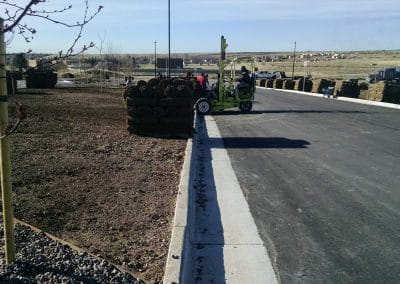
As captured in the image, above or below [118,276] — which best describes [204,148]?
below

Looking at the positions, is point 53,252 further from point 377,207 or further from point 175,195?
point 377,207

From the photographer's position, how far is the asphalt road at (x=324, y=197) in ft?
16.5

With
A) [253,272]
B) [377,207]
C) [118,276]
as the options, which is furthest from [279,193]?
[118,276]

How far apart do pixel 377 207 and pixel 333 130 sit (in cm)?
916

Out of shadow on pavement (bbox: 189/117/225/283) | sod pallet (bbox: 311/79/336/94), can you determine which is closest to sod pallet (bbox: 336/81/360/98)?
sod pallet (bbox: 311/79/336/94)

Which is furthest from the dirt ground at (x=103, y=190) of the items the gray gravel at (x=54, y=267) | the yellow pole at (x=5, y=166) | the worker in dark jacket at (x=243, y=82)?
the worker in dark jacket at (x=243, y=82)

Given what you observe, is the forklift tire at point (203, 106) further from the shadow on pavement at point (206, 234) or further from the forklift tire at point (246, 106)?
the shadow on pavement at point (206, 234)

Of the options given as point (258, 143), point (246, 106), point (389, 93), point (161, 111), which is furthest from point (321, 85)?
point (161, 111)

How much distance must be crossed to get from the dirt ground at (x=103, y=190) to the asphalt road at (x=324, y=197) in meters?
1.29

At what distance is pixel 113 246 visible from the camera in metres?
4.95

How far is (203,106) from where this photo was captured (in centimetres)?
2184

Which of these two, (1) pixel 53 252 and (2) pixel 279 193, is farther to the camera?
(2) pixel 279 193

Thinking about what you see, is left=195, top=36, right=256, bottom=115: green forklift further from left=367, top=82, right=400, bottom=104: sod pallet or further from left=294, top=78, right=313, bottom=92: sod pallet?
left=294, top=78, right=313, bottom=92: sod pallet

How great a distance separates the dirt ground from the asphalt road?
4.24ft
